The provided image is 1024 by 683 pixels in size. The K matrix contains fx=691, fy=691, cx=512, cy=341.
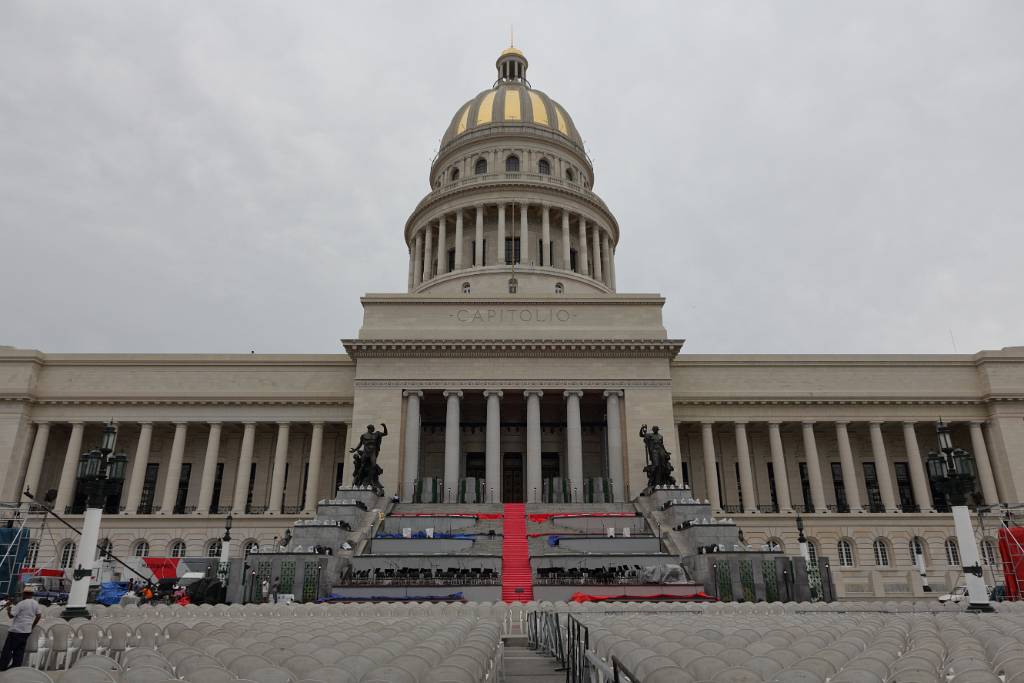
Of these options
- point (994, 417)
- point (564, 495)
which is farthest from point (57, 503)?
point (994, 417)

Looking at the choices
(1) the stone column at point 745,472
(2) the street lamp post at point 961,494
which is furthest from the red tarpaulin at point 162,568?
(2) the street lamp post at point 961,494

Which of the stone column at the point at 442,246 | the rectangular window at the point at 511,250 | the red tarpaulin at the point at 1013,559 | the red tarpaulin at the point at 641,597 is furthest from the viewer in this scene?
the stone column at the point at 442,246

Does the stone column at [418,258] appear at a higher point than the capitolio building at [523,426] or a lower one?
higher

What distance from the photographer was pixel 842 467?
47406mm

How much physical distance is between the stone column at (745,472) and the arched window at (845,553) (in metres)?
5.67

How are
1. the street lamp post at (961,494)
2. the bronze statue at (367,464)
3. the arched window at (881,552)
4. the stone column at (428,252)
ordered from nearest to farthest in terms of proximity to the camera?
1. the street lamp post at (961,494)
2. the bronze statue at (367,464)
3. the arched window at (881,552)
4. the stone column at (428,252)

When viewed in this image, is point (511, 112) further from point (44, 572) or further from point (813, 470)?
point (44, 572)

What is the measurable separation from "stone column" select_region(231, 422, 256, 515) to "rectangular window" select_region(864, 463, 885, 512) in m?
42.5

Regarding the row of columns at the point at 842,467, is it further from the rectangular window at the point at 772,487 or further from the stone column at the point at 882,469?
the rectangular window at the point at 772,487

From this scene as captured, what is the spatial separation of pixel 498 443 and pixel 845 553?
23837 mm

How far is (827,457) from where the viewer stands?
50375 mm

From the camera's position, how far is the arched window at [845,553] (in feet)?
146

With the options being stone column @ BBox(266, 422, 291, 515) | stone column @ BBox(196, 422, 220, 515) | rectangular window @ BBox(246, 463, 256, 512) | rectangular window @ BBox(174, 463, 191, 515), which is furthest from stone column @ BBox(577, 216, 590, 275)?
rectangular window @ BBox(174, 463, 191, 515)

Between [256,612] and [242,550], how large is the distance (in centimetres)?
2990
